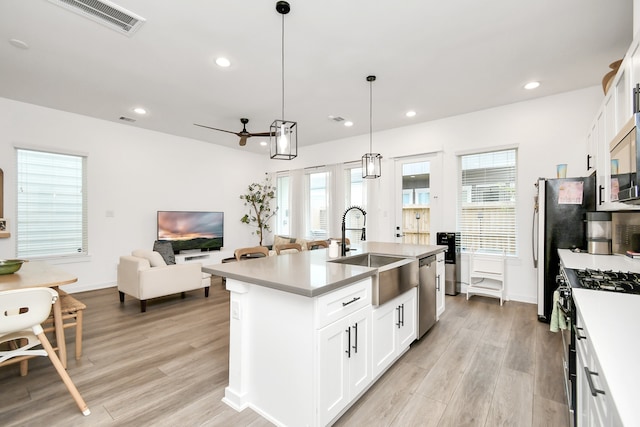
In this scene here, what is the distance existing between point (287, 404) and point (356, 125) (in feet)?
15.6

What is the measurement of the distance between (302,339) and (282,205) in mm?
6181

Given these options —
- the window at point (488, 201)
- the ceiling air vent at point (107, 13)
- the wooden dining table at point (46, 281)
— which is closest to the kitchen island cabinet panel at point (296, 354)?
the wooden dining table at point (46, 281)

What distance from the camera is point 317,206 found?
694 centimetres

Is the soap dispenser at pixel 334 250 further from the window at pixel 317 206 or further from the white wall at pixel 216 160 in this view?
the window at pixel 317 206

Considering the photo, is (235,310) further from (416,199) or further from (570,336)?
(416,199)

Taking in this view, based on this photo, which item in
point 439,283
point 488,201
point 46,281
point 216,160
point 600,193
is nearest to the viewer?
point 46,281

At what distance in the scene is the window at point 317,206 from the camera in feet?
22.2

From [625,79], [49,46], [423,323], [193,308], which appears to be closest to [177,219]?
[193,308]

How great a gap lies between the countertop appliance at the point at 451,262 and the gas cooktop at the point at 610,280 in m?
2.54

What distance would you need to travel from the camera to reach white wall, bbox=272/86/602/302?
12.8ft

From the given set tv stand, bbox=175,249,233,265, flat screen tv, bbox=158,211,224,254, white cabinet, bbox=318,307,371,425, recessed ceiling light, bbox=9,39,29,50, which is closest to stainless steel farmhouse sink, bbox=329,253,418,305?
white cabinet, bbox=318,307,371,425

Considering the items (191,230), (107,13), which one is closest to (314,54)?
(107,13)

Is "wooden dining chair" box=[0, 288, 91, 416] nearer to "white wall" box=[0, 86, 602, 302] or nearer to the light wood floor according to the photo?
the light wood floor

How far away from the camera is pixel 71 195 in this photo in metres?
4.88
